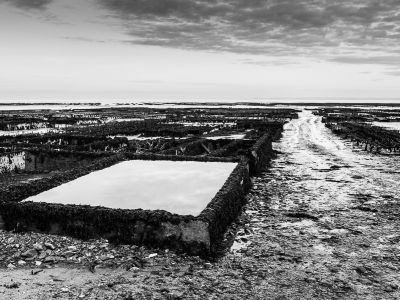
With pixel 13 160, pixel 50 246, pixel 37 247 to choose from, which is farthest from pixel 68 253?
pixel 13 160

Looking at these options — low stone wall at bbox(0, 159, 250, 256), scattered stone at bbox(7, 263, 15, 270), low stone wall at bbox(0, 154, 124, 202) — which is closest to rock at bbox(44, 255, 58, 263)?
scattered stone at bbox(7, 263, 15, 270)

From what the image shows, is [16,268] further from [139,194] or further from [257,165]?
[257,165]

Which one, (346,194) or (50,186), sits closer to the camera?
(50,186)

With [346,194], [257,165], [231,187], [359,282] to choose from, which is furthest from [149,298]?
[257,165]

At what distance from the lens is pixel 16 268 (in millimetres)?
6223

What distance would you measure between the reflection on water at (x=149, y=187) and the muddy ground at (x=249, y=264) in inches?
53.4

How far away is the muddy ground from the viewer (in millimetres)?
5613

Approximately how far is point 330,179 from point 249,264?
8.95m

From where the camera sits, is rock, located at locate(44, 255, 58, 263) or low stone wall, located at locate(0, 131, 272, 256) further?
low stone wall, located at locate(0, 131, 272, 256)

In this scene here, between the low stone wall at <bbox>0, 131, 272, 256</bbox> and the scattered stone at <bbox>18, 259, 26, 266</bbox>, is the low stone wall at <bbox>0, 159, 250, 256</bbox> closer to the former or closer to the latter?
the low stone wall at <bbox>0, 131, 272, 256</bbox>

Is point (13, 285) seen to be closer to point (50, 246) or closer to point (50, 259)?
point (50, 259)

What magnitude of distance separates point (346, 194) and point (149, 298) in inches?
331

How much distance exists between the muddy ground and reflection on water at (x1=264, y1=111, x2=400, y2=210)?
90 cm

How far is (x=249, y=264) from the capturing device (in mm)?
6586
